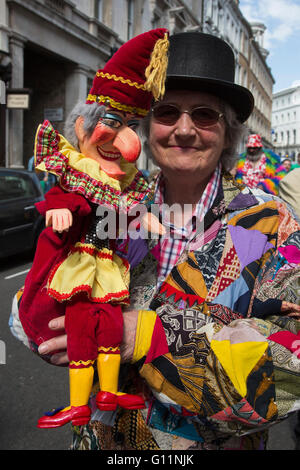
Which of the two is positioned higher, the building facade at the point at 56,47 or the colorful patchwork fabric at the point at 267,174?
the building facade at the point at 56,47

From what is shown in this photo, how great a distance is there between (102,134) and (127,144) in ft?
0.28

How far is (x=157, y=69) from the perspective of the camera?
1254 millimetres

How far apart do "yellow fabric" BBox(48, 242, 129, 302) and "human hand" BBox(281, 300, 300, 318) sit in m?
0.48

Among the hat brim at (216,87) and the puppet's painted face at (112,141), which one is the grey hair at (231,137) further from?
the puppet's painted face at (112,141)

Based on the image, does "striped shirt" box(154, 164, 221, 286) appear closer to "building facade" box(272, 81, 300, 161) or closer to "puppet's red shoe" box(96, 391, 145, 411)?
"puppet's red shoe" box(96, 391, 145, 411)

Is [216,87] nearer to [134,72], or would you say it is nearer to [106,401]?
[134,72]

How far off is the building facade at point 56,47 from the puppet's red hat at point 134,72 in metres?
6.06

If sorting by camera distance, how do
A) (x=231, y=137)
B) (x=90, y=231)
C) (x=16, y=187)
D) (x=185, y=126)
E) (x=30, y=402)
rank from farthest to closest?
(x=16, y=187), (x=30, y=402), (x=231, y=137), (x=185, y=126), (x=90, y=231)

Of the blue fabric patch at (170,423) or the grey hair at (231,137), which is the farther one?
the grey hair at (231,137)

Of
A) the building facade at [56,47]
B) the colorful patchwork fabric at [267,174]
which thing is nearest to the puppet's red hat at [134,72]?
the colorful patchwork fabric at [267,174]

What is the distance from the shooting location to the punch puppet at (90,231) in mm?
1177

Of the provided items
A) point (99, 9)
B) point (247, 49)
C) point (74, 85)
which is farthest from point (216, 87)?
point (247, 49)

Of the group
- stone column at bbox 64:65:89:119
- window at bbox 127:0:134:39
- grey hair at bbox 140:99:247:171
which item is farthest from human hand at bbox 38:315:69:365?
window at bbox 127:0:134:39
